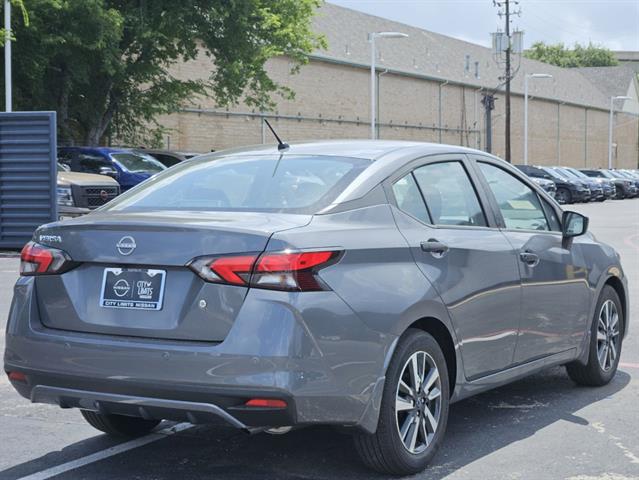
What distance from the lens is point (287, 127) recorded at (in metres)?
51.4

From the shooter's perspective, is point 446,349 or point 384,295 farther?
point 446,349

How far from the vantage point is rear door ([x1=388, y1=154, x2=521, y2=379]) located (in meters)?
5.17

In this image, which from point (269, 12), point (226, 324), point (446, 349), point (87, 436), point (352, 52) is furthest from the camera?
point (352, 52)

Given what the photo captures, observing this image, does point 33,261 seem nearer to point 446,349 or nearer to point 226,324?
point 226,324

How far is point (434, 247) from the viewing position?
516 cm

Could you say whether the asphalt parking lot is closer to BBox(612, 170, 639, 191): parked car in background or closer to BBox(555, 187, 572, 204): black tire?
BBox(555, 187, 572, 204): black tire

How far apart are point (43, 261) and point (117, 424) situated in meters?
1.17

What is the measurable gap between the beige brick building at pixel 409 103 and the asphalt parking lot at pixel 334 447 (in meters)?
26.2

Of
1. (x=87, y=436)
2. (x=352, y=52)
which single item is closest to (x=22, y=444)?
A: (x=87, y=436)

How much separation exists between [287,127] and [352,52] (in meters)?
9.75

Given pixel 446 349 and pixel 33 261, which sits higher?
pixel 33 261

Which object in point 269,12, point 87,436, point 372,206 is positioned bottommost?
point 87,436

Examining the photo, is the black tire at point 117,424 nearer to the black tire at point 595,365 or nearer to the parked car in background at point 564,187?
the black tire at point 595,365

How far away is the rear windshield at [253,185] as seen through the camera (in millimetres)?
4969
